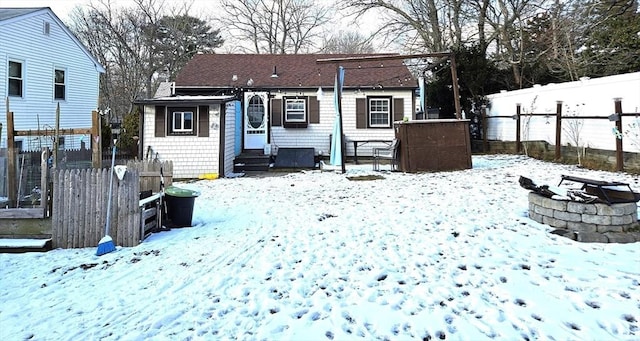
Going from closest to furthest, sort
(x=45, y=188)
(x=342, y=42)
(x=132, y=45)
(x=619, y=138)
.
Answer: (x=45, y=188)
(x=619, y=138)
(x=132, y=45)
(x=342, y=42)

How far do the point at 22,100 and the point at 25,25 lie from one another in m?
2.76

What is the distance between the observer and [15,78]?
1488cm

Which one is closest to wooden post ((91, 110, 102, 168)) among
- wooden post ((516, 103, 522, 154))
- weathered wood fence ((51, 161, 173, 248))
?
weathered wood fence ((51, 161, 173, 248))

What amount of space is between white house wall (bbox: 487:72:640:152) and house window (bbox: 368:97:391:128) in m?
4.35

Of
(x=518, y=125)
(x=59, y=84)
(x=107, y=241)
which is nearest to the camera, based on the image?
(x=107, y=241)

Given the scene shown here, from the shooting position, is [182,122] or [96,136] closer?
[96,136]

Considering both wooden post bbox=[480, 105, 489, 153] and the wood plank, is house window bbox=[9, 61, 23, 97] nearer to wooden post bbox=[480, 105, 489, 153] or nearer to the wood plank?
the wood plank

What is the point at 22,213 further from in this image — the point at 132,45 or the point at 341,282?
the point at 132,45

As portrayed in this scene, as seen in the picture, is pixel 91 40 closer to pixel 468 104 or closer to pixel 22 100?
pixel 22 100

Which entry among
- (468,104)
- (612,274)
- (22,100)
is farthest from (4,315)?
(468,104)

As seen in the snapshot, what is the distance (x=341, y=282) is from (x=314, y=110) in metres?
12.7

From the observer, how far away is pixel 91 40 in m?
31.1

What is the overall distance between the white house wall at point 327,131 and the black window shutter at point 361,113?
0.42ft

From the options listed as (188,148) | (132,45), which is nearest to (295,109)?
(188,148)
